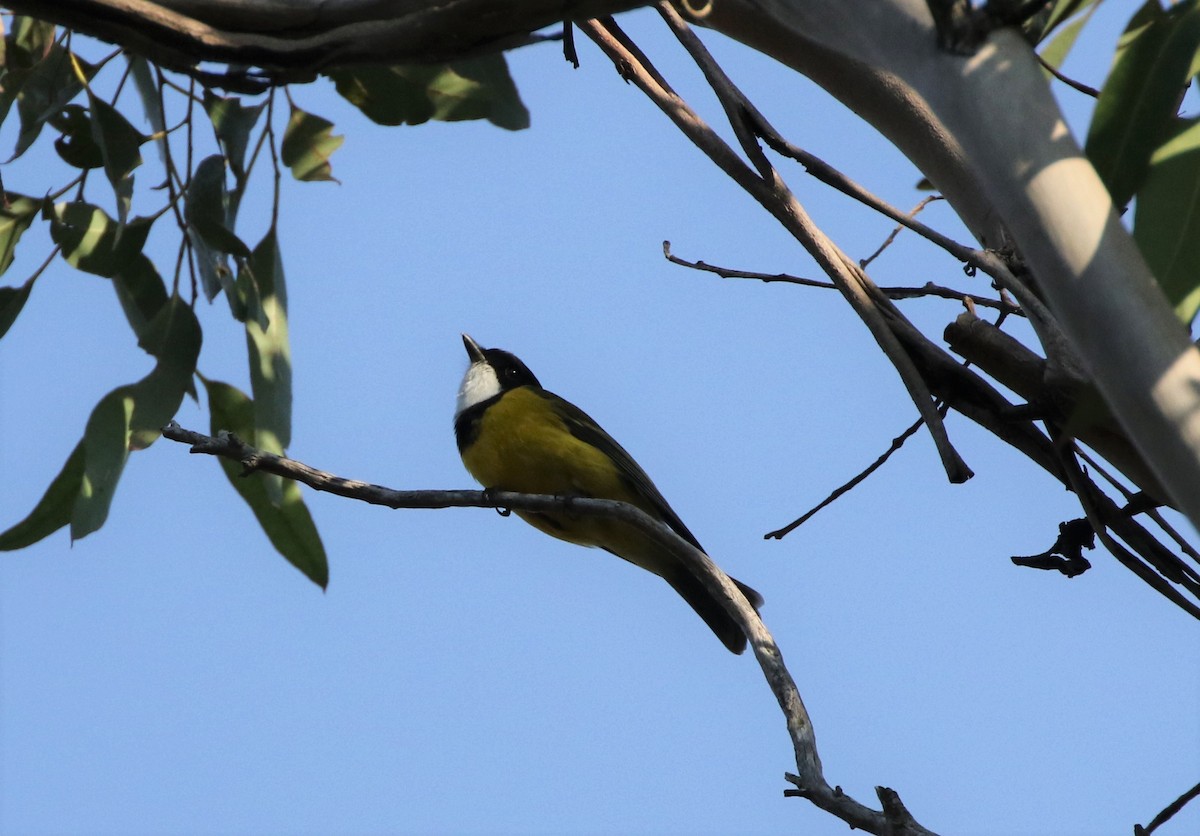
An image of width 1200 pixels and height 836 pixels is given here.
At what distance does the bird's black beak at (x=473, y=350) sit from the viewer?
5.80 m

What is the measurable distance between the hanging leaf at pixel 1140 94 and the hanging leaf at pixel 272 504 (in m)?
2.24

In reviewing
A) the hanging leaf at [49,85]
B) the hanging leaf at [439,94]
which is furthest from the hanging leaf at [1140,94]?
the hanging leaf at [49,85]

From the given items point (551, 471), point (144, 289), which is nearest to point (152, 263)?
point (144, 289)

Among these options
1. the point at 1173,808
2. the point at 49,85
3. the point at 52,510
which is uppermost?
the point at 49,85

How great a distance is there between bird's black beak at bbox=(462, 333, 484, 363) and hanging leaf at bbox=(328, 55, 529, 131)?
303cm

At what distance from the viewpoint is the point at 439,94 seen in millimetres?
2754

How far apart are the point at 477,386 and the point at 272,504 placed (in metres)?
2.21

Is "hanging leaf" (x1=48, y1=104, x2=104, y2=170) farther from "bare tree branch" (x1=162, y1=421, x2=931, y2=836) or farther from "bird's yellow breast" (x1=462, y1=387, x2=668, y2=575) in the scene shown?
"bird's yellow breast" (x1=462, y1=387, x2=668, y2=575)

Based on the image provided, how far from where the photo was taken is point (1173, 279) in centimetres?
180

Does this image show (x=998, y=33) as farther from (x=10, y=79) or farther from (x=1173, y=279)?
(x=10, y=79)

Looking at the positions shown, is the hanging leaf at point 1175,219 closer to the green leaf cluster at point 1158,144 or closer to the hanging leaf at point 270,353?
the green leaf cluster at point 1158,144

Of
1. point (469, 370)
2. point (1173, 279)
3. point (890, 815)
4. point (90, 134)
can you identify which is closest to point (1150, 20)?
point (1173, 279)

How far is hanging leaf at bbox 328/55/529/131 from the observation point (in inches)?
107

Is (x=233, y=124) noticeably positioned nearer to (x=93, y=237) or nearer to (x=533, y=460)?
(x=93, y=237)
